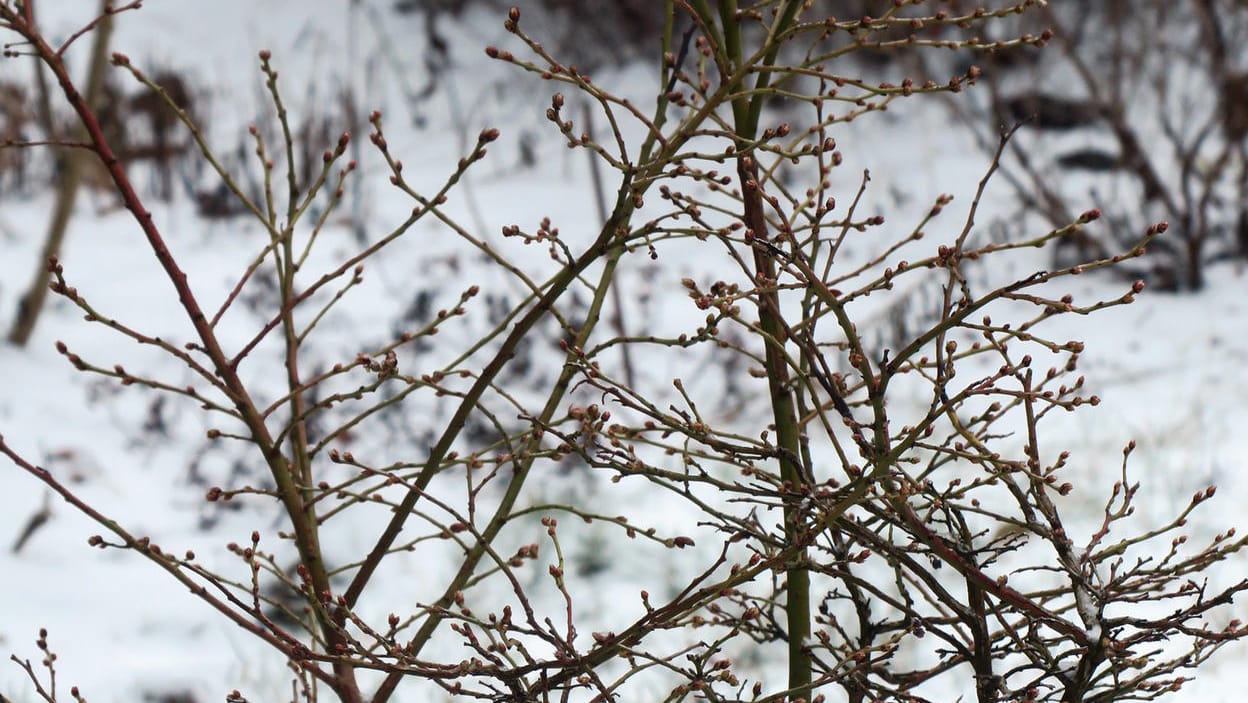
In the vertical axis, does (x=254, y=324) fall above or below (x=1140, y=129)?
below

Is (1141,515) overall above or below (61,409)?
below

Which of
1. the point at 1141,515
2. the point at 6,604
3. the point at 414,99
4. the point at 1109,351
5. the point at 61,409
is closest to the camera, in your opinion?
the point at 6,604

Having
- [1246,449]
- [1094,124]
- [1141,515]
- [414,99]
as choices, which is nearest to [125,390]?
[414,99]

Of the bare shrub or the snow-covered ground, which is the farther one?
the bare shrub

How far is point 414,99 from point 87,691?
14.4 feet

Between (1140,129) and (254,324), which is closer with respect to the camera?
(254,324)

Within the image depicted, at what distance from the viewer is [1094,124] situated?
19.9 feet

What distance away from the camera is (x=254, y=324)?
15.2 feet

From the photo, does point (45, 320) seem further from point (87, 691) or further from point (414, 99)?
point (414, 99)

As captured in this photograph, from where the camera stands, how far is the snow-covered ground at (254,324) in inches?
119

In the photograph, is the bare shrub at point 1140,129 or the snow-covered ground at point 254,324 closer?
the snow-covered ground at point 254,324

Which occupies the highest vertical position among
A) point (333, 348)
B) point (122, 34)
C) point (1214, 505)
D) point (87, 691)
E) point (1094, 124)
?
point (122, 34)

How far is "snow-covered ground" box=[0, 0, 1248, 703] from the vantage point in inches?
119

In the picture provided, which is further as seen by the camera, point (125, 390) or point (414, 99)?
point (414, 99)
